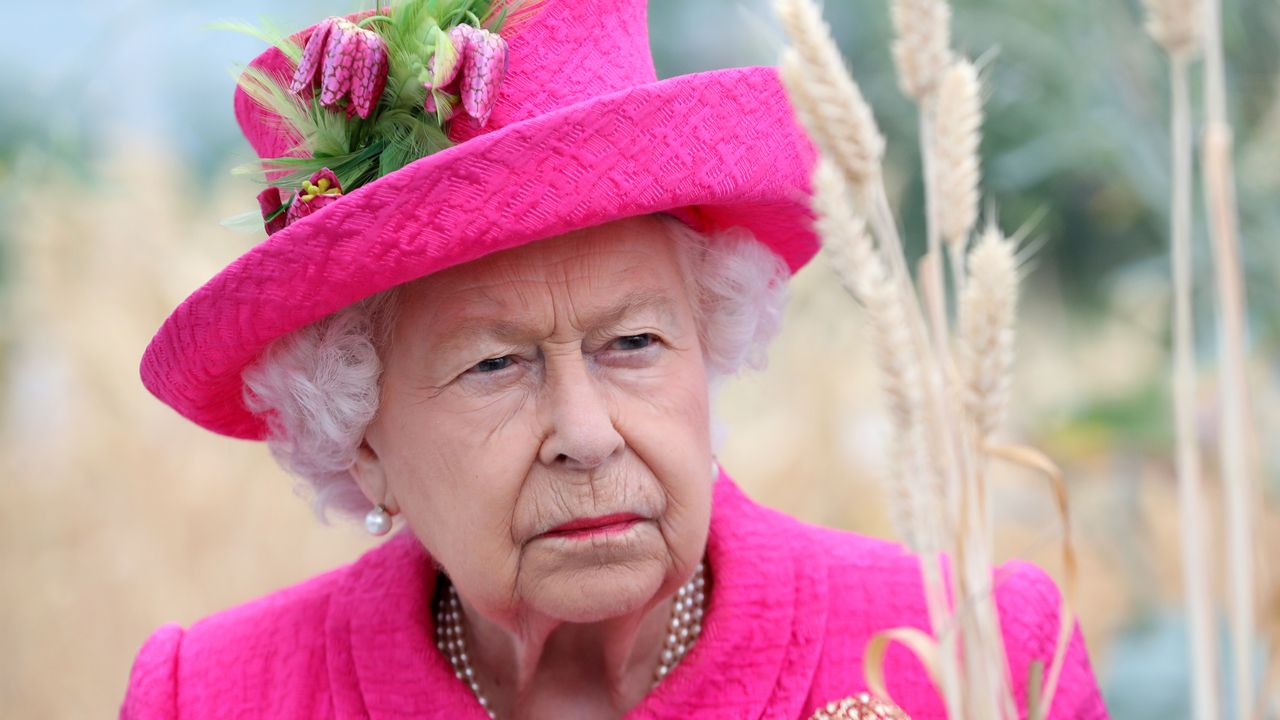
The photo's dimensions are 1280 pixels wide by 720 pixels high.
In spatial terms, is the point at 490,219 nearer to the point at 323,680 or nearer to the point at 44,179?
the point at 323,680

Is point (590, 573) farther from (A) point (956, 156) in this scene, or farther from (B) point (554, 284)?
(A) point (956, 156)

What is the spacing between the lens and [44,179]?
3.68m

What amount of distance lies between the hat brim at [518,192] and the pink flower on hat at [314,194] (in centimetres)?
9

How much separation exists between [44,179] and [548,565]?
2.58 m

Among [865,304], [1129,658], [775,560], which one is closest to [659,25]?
[1129,658]

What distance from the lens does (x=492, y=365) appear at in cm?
175

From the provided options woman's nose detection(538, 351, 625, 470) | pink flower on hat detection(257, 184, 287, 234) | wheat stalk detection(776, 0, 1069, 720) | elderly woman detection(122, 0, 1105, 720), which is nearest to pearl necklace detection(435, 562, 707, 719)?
elderly woman detection(122, 0, 1105, 720)

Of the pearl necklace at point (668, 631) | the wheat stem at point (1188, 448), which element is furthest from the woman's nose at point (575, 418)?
the wheat stem at point (1188, 448)

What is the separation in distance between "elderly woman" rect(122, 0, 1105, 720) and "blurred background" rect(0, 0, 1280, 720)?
1316 mm

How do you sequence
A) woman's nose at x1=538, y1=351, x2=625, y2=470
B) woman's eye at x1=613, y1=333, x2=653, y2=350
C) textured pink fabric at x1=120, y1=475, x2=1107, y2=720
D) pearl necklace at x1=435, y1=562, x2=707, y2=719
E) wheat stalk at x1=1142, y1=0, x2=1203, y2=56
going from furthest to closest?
pearl necklace at x1=435, y1=562, x2=707, y2=719 → textured pink fabric at x1=120, y1=475, x2=1107, y2=720 → woman's eye at x1=613, y1=333, x2=653, y2=350 → woman's nose at x1=538, y1=351, x2=625, y2=470 → wheat stalk at x1=1142, y1=0, x2=1203, y2=56

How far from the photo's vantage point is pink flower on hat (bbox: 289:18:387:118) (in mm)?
1655

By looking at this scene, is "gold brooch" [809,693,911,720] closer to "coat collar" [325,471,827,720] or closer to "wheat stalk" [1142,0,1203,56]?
"coat collar" [325,471,827,720]

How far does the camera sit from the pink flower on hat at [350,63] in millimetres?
1655

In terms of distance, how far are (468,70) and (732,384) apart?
1.89 metres
